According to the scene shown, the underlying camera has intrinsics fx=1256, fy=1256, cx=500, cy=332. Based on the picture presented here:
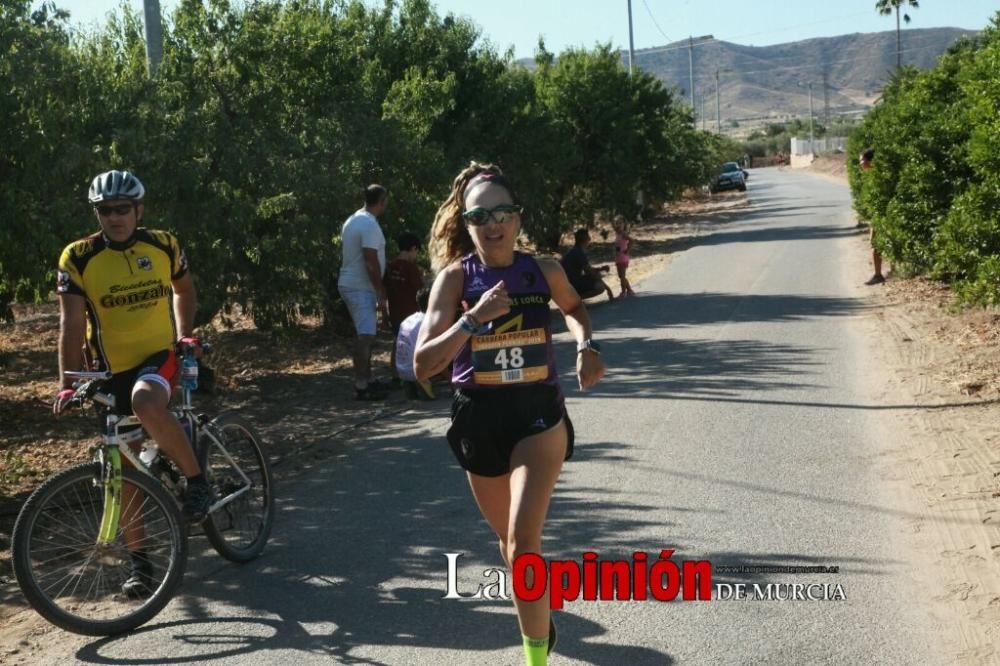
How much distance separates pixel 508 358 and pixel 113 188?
2367 mm

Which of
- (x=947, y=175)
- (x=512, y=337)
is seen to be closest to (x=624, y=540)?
(x=512, y=337)

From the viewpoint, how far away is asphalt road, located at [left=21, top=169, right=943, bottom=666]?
16.7ft

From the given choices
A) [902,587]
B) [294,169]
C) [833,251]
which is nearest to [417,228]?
[294,169]

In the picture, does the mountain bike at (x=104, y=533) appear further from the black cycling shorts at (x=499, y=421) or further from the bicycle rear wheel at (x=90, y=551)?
the black cycling shorts at (x=499, y=421)

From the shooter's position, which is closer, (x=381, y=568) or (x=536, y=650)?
(x=536, y=650)

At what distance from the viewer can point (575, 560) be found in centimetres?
614

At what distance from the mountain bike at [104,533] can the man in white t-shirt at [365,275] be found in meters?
5.37

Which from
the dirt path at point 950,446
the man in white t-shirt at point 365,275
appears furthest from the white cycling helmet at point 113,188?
the man in white t-shirt at point 365,275

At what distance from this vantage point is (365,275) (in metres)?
11.7

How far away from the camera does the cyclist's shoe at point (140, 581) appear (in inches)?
223

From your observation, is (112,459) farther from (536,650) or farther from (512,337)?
(536,650)

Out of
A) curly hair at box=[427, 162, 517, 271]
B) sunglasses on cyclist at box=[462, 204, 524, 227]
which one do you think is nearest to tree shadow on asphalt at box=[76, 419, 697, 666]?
curly hair at box=[427, 162, 517, 271]

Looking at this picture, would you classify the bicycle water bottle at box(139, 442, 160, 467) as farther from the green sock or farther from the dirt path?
the dirt path

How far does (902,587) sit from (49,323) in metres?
18.7
